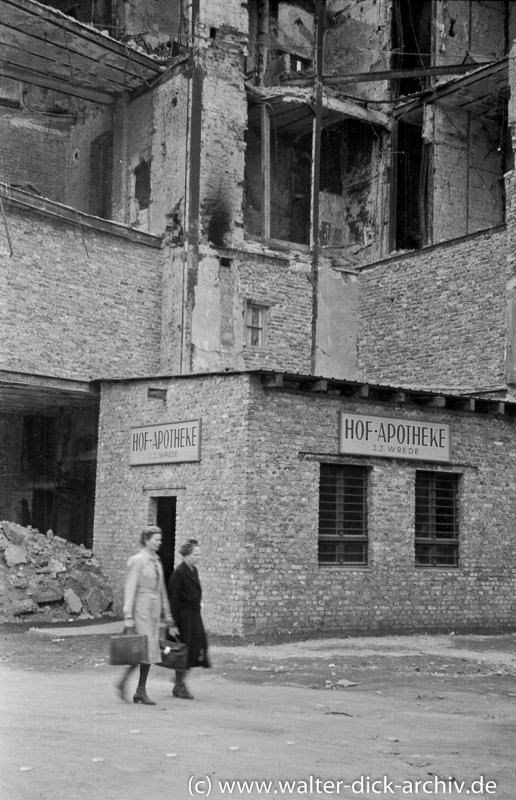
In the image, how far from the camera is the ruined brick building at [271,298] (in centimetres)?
1680

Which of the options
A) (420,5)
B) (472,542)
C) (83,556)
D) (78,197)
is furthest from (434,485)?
(420,5)

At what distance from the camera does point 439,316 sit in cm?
2386

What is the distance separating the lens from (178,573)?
10.6 m

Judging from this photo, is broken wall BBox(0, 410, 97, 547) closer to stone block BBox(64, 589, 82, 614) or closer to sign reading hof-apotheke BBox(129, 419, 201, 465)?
sign reading hof-apotheke BBox(129, 419, 201, 465)

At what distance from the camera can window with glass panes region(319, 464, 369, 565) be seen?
55.7ft

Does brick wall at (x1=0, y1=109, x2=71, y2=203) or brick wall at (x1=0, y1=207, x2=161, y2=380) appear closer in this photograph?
brick wall at (x1=0, y1=207, x2=161, y2=380)

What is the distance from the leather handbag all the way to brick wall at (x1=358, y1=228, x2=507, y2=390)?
1417cm

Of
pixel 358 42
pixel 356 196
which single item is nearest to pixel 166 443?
pixel 356 196

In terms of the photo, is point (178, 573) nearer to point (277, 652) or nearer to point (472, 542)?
point (277, 652)

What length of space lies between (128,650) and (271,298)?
1626 centimetres

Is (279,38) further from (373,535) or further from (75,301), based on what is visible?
(373,535)

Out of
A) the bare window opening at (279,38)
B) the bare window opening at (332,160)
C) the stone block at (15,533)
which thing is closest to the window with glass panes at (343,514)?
the stone block at (15,533)

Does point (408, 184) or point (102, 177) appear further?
point (408, 184)

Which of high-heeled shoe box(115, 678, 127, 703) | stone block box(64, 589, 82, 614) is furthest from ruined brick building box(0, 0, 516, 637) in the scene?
high-heeled shoe box(115, 678, 127, 703)
